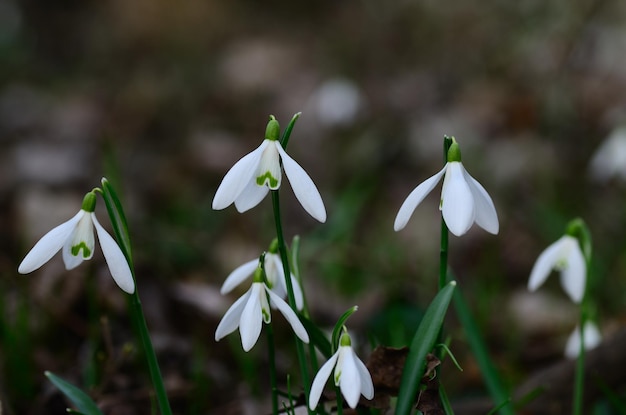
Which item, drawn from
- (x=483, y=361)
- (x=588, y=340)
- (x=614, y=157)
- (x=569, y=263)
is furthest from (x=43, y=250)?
(x=614, y=157)

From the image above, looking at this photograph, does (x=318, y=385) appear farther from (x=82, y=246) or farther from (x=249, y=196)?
(x=82, y=246)

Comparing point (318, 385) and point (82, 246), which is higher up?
point (82, 246)

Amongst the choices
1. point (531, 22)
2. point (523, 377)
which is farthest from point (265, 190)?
point (531, 22)

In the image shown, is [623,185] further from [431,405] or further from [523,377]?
[431,405]

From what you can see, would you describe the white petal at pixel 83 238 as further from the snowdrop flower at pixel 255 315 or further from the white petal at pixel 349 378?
the white petal at pixel 349 378

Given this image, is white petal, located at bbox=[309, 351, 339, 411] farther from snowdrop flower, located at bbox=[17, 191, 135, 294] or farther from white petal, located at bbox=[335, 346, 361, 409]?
snowdrop flower, located at bbox=[17, 191, 135, 294]

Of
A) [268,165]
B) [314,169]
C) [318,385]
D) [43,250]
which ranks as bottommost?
→ [318,385]
